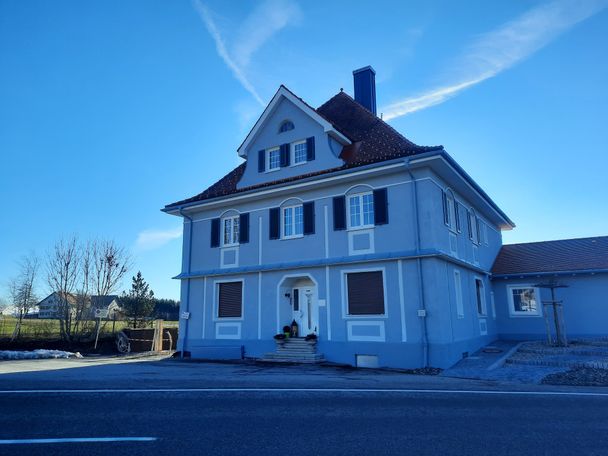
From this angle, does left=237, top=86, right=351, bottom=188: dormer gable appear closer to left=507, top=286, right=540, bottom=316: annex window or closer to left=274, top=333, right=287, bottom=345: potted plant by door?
left=274, top=333, right=287, bottom=345: potted plant by door

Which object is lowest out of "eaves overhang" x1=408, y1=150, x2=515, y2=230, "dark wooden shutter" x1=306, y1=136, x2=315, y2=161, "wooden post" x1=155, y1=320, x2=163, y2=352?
"wooden post" x1=155, y1=320, x2=163, y2=352

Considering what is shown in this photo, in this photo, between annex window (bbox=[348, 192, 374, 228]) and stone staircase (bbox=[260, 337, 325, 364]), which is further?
annex window (bbox=[348, 192, 374, 228])

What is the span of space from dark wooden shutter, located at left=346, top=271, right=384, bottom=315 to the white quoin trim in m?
5.67

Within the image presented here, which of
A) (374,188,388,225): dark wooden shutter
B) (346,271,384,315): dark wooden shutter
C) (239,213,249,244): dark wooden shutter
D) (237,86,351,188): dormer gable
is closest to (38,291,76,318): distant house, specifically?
(239,213,249,244): dark wooden shutter

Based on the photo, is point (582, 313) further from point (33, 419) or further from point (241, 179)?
point (33, 419)

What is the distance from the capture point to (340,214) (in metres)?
16.2

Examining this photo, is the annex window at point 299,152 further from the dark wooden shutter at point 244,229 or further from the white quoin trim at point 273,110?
the dark wooden shutter at point 244,229

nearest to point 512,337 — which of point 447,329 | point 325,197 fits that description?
point 447,329

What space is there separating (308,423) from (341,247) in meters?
10.2

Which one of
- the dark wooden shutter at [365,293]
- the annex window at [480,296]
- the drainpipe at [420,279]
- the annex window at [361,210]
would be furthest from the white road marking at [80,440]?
the annex window at [480,296]

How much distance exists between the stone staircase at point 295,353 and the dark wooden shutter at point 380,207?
4955 millimetres

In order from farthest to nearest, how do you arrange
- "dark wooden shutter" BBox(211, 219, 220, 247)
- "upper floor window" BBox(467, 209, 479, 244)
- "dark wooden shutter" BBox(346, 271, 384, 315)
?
"dark wooden shutter" BBox(211, 219, 220, 247), "upper floor window" BBox(467, 209, 479, 244), "dark wooden shutter" BBox(346, 271, 384, 315)

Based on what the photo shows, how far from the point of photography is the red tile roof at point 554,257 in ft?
66.1

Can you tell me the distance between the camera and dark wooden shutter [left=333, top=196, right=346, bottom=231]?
1612 centimetres
